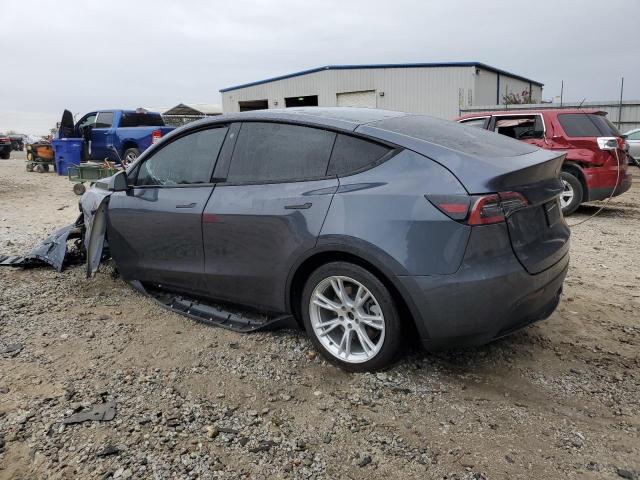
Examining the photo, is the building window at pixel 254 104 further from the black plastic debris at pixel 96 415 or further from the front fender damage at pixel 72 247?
the black plastic debris at pixel 96 415

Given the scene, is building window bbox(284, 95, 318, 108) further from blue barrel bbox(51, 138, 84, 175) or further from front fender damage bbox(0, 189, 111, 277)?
front fender damage bbox(0, 189, 111, 277)

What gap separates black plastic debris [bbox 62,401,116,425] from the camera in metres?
2.77

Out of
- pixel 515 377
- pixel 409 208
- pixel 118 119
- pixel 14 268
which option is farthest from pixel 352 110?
pixel 118 119

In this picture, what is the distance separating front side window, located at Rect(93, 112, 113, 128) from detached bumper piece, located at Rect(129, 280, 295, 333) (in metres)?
13.4

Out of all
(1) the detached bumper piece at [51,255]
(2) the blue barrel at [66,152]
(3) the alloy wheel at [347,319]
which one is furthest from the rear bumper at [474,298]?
(2) the blue barrel at [66,152]

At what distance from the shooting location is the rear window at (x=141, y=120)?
643 inches

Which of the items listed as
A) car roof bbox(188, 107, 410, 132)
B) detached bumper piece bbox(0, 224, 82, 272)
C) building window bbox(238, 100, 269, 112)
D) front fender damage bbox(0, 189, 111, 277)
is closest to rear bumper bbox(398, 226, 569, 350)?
car roof bbox(188, 107, 410, 132)

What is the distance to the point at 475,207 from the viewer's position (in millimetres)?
2691

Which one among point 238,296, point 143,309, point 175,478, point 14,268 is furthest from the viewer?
point 14,268

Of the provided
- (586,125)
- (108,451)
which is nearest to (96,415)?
(108,451)

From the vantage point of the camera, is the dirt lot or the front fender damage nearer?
the dirt lot

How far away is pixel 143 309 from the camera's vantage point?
4.34 metres

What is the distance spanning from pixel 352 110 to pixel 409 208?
1.19 metres

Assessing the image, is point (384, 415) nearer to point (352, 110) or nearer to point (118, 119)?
point (352, 110)
